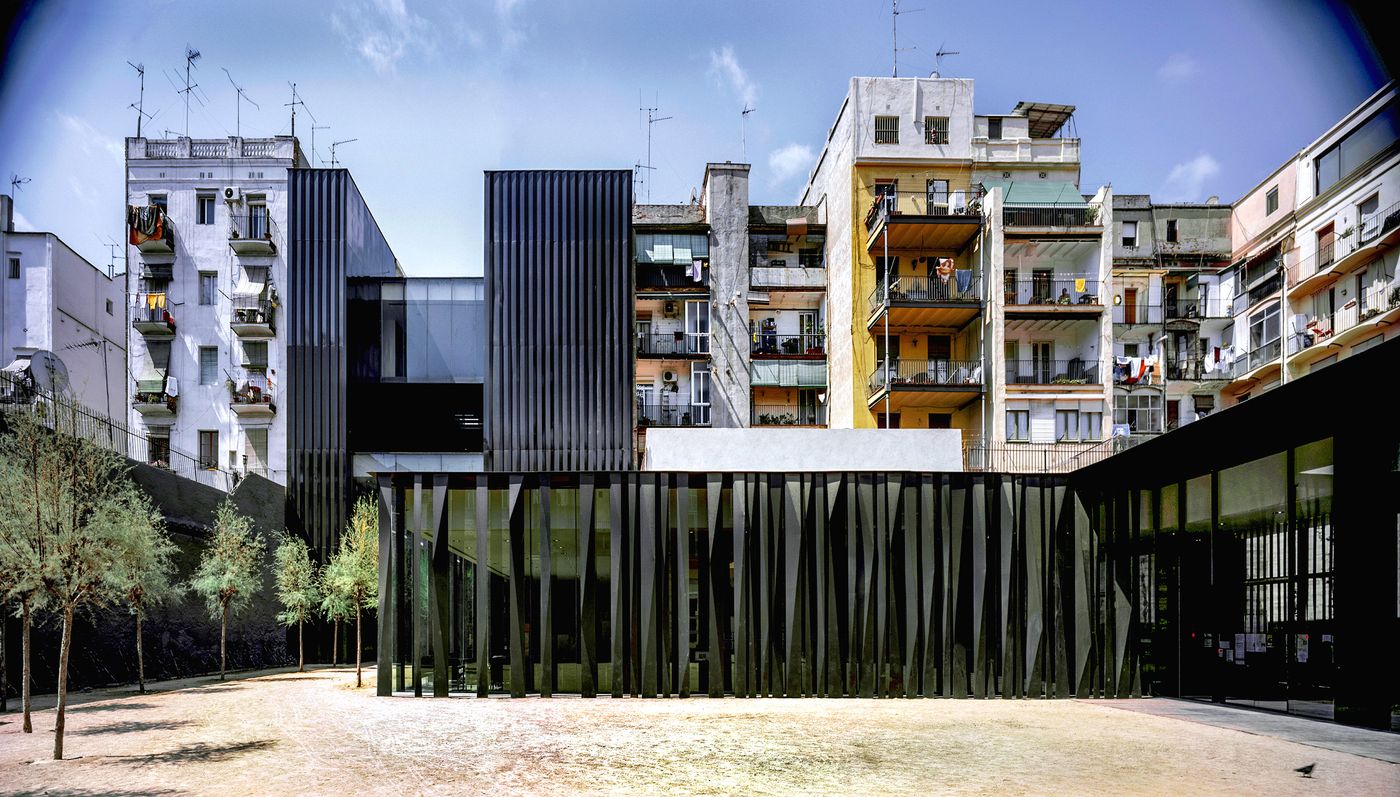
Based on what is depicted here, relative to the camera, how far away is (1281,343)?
41156 mm

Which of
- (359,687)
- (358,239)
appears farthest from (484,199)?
(359,687)

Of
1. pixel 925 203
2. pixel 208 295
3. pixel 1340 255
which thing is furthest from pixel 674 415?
pixel 1340 255

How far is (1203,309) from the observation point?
160 feet

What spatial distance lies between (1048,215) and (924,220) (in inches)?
215

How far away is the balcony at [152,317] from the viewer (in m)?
42.8

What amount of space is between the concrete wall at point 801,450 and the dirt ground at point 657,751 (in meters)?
8.84

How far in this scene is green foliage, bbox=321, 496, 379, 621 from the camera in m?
29.3

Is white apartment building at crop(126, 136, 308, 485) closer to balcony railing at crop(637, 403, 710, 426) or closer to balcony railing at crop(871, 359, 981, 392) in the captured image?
balcony railing at crop(637, 403, 710, 426)

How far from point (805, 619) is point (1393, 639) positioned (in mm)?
11016

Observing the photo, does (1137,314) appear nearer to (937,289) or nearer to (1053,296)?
(1053,296)

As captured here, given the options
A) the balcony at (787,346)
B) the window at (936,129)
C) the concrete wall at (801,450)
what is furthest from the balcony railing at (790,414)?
the concrete wall at (801,450)

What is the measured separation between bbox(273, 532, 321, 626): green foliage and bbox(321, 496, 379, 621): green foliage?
0.47 m

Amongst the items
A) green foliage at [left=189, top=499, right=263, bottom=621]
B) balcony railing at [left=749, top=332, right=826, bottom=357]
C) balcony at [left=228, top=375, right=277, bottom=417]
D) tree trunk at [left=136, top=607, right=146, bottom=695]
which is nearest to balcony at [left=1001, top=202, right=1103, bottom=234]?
balcony railing at [left=749, top=332, right=826, bottom=357]

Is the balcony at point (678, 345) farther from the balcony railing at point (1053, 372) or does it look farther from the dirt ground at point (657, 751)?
the dirt ground at point (657, 751)
